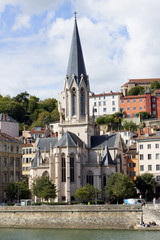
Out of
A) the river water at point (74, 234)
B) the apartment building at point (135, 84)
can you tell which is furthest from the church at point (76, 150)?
the apartment building at point (135, 84)

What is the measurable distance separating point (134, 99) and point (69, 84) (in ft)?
176

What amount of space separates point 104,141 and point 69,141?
9.29 m

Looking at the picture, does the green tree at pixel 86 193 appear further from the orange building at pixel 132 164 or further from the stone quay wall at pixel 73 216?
the orange building at pixel 132 164

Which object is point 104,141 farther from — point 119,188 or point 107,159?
point 119,188

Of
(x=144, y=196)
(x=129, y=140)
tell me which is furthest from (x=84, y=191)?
(x=129, y=140)

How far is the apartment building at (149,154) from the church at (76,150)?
4404 mm

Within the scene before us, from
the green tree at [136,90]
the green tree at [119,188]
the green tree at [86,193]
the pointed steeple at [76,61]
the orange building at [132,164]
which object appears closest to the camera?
the green tree at [86,193]

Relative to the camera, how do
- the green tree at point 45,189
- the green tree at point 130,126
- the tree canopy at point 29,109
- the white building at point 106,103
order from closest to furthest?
the green tree at point 45,189 → the green tree at point 130,126 → the white building at point 106,103 → the tree canopy at point 29,109

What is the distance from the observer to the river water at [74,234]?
168 feet

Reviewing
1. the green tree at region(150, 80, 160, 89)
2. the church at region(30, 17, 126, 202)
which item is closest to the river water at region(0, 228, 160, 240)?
the church at region(30, 17, 126, 202)

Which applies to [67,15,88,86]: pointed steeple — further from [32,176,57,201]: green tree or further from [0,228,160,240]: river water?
[0,228,160,240]: river water

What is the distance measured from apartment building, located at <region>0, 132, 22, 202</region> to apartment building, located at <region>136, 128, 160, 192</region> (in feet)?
76.2

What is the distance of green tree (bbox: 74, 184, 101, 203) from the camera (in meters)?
70.4

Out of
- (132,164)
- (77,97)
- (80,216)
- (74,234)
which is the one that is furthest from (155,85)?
(74,234)
